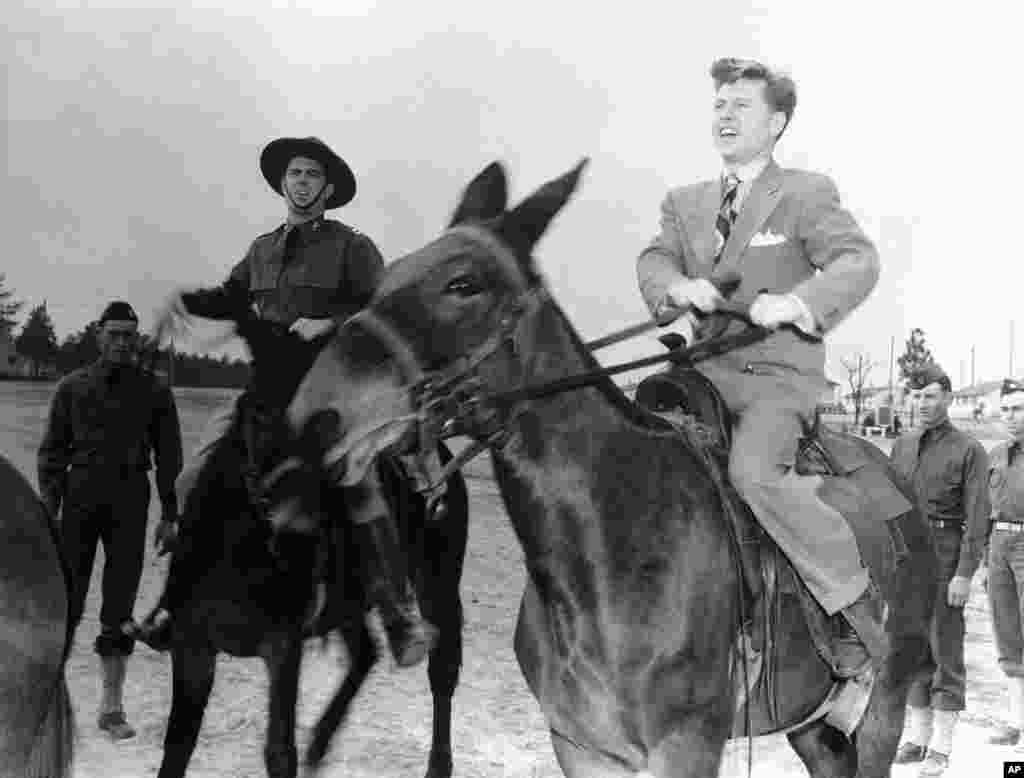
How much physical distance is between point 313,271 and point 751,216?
1.47 metres

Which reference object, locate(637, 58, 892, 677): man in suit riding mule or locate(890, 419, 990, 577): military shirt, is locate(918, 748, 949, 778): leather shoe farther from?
locate(637, 58, 892, 677): man in suit riding mule

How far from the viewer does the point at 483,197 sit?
2109 mm

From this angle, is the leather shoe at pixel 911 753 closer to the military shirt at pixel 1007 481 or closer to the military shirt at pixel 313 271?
the military shirt at pixel 1007 481

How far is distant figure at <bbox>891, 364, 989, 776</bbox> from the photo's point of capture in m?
4.23

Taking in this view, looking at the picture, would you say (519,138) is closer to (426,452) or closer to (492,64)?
(492,64)

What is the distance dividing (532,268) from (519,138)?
2365 millimetres

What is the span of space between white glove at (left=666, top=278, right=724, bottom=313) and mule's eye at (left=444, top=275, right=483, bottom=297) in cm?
63

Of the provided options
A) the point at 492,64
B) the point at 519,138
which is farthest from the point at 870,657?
the point at 492,64

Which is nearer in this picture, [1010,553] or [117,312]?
[117,312]

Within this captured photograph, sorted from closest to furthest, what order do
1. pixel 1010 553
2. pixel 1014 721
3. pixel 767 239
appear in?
pixel 767 239 < pixel 1014 721 < pixel 1010 553

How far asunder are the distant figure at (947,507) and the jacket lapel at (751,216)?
223cm

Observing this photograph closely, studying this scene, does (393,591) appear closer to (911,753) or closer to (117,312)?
(117,312)

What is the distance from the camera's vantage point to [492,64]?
13.7 feet

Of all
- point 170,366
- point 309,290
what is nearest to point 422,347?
point 309,290
